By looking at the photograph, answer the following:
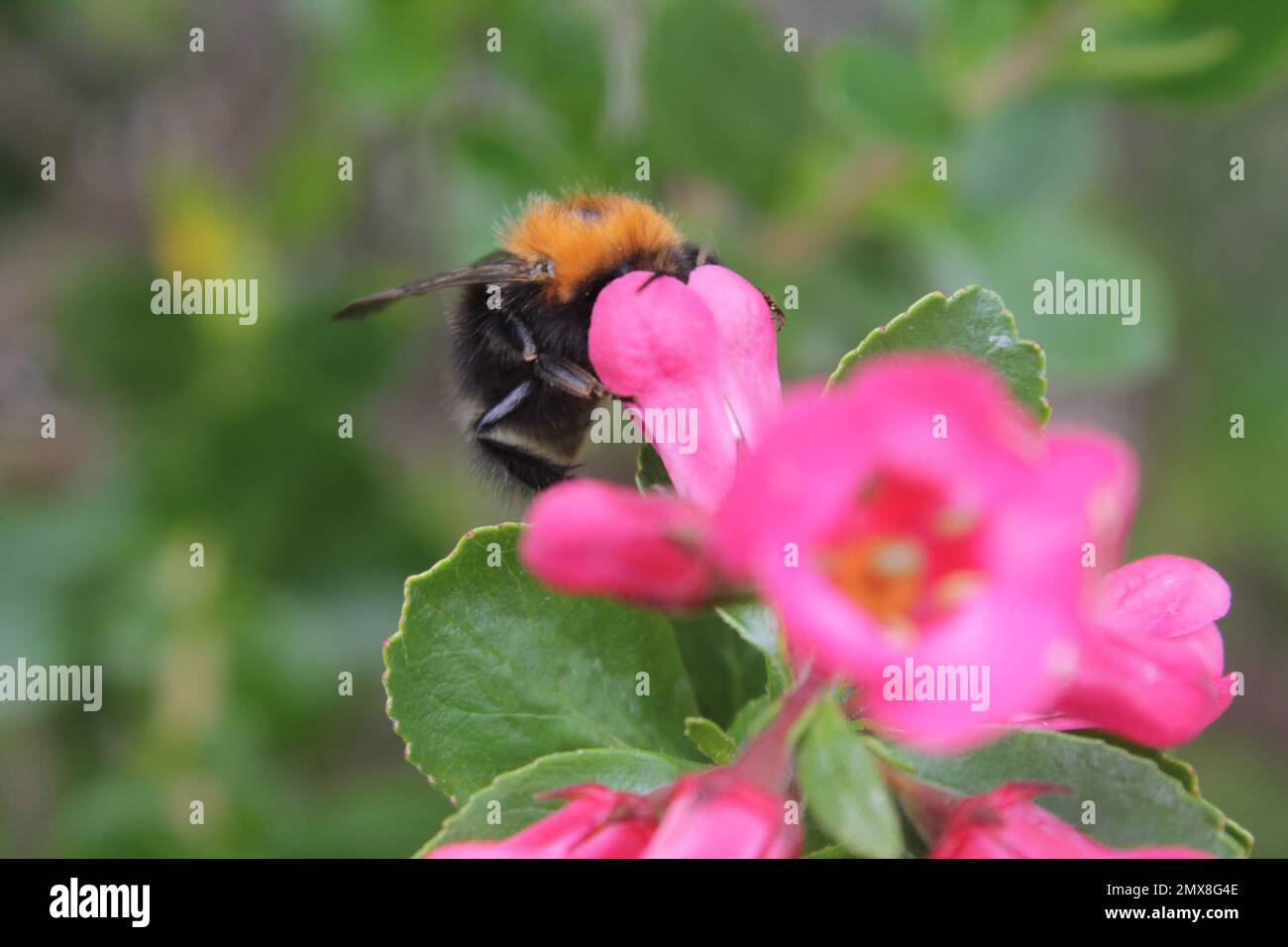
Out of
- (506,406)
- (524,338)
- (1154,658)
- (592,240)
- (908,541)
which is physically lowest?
(1154,658)

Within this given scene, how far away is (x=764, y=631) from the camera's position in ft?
4.92

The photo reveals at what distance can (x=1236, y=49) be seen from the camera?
3.02 metres

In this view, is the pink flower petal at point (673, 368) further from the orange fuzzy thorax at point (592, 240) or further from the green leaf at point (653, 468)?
the orange fuzzy thorax at point (592, 240)

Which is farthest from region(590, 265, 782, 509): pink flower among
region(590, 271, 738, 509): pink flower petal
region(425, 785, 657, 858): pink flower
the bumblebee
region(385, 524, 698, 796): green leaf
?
the bumblebee

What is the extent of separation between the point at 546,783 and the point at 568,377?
78 centimetres

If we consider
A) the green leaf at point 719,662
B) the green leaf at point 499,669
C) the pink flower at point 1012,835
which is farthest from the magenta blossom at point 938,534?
the green leaf at point 719,662

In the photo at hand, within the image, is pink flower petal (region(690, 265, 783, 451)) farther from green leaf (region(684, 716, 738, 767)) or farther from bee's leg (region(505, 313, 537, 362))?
bee's leg (region(505, 313, 537, 362))

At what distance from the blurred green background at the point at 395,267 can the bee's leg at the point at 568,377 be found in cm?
26

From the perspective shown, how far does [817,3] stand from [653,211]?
2.99m

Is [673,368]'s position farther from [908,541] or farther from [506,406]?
[506,406]

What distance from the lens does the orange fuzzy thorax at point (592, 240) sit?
211 centimetres

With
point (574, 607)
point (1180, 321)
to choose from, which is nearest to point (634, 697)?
point (574, 607)

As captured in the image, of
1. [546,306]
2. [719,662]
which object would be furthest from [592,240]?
[719,662]

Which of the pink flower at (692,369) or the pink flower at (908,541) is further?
the pink flower at (692,369)
